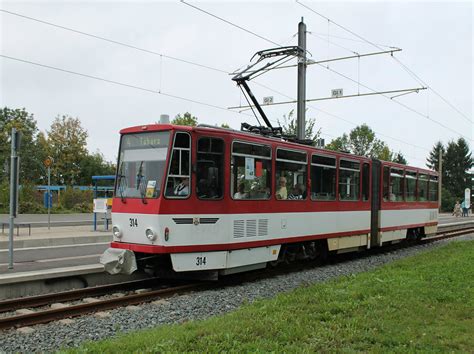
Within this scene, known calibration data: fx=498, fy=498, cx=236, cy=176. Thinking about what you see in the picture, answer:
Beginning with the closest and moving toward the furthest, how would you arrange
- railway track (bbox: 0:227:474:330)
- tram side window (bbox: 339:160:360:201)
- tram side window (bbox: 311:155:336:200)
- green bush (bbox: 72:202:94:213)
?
railway track (bbox: 0:227:474:330) → tram side window (bbox: 311:155:336:200) → tram side window (bbox: 339:160:360:201) → green bush (bbox: 72:202:94:213)

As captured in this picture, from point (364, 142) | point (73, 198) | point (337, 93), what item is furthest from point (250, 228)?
point (364, 142)

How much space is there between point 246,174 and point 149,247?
2453mm

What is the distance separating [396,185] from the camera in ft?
55.9

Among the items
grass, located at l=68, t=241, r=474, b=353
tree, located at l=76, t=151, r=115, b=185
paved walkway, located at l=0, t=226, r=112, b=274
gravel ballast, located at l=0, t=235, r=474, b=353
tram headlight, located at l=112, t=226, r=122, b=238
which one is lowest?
gravel ballast, located at l=0, t=235, r=474, b=353

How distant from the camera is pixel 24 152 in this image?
1941 inches

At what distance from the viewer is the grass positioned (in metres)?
5.10

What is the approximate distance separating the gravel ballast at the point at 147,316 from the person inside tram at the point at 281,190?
5.86 feet

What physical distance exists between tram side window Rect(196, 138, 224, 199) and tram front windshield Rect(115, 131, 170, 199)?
0.66 metres

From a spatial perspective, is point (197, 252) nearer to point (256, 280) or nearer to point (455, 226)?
point (256, 280)

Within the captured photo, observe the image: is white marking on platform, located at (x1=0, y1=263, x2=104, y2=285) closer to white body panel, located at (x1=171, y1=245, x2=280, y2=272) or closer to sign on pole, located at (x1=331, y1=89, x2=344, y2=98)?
white body panel, located at (x1=171, y1=245, x2=280, y2=272)

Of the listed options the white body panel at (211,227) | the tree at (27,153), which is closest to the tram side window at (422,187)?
the white body panel at (211,227)

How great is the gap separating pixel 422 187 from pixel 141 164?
1345cm

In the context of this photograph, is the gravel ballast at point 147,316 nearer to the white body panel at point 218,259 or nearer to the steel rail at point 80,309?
the steel rail at point 80,309

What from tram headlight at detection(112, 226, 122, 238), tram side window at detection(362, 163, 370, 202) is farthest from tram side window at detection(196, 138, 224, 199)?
tram side window at detection(362, 163, 370, 202)
